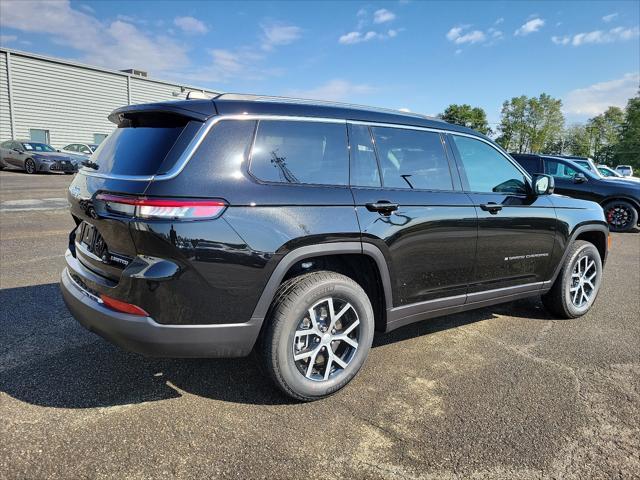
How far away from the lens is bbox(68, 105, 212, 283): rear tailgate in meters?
2.46

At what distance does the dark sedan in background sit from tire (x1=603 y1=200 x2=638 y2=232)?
20661mm

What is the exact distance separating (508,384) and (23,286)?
15.5ft

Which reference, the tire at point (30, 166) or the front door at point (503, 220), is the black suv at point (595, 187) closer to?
the front door at point (503, 220)

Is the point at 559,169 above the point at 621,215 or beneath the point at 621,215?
above

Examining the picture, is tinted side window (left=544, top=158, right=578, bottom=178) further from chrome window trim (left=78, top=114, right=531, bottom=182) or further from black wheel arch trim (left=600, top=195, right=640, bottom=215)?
chrome window trim (left=78, top=114, right=531, bottom=182)

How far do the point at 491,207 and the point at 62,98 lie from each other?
34.0 meters

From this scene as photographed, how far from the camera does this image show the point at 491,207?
12.1 ft

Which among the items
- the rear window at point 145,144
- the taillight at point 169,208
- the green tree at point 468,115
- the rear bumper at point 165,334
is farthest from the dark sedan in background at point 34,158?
the green tree at point 468,115

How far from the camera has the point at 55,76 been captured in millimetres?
30031

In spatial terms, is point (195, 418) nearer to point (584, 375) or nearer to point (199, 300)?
point (199, 300)

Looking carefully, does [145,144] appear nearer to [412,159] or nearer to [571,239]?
[412,159]

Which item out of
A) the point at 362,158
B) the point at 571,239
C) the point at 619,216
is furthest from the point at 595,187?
the point at 362,158

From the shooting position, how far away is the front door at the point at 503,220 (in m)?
3.69

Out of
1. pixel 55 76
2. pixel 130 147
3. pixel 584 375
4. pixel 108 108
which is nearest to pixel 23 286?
pixel 130 147
